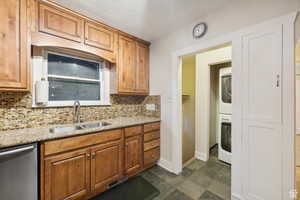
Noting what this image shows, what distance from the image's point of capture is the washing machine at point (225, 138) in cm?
251

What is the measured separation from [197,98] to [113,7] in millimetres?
2240

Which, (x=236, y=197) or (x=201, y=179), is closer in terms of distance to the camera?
(x=236, y=197)

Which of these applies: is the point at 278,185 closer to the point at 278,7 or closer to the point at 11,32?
the point at 278,7

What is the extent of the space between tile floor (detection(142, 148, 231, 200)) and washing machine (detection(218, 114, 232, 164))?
148 millimetres

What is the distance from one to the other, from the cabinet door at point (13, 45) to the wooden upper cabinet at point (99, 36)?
2.14 ft

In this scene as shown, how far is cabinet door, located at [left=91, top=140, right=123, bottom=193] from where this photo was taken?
5.11 ft

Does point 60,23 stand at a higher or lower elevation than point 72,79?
higher

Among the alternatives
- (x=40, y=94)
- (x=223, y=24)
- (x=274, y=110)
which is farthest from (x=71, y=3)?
(x=274, y=110)

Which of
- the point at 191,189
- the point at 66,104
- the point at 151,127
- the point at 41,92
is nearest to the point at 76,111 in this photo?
the point at 66,104

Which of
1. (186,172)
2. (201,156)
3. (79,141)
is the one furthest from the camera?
(201,156)

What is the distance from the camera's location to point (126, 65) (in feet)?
7.53

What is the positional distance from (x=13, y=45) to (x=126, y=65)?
1.38 m

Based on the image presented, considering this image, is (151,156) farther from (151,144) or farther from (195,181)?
(195,181)

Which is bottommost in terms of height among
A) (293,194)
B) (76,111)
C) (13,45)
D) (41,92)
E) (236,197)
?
(236,197)
